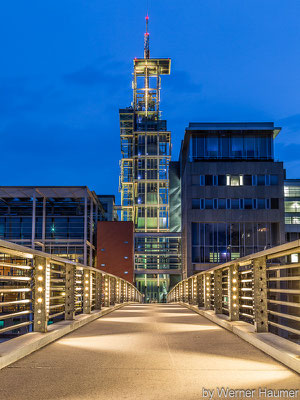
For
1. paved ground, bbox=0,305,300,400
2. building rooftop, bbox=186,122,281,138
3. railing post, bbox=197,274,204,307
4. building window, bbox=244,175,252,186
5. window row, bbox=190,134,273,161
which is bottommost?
paved ground, bbox=0,305,300,400

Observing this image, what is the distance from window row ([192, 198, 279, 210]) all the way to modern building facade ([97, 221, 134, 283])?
817 centimetres

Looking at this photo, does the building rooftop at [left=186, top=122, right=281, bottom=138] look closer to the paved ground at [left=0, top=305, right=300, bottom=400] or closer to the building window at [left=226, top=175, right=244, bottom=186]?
the building window at [left=226, top=175, right=244, bottom=186]

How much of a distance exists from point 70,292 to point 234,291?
309cm

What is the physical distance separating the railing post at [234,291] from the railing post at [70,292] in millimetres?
2977

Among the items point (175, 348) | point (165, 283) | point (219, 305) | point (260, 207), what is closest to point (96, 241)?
point (165, 283)

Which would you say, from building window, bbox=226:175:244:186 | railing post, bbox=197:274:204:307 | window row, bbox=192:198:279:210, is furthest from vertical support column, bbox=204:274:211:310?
building window, bbox=226:175:244:186

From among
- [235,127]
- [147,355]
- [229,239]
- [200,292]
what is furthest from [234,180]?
[147,355]

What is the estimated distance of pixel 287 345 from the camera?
6215 millimetres

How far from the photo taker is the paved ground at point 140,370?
173 inches

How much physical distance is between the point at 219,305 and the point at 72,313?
361cm

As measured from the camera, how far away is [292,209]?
63.7 m

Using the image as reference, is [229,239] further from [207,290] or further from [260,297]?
[260,297]

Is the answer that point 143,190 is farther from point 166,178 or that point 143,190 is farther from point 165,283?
point 165,283

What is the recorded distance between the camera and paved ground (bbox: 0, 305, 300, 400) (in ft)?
14.4
